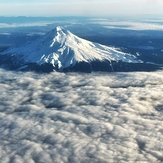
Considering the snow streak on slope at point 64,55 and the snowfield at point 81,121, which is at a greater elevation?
the snow streak on slope at point 64,55

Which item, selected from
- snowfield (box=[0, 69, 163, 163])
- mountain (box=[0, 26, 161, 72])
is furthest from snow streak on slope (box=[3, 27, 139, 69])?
snowfield (box=[0, 69, 163, 163])

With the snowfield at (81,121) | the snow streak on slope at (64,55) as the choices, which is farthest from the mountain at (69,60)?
the snowfield at (81,121)

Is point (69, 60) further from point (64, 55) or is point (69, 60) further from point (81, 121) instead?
point (81, 121)

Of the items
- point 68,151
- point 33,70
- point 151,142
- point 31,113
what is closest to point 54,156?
point 68,151

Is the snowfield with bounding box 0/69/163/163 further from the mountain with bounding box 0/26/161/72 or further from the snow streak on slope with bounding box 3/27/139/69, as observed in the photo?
the snow streak on slope with bounding box 3/27/139/69

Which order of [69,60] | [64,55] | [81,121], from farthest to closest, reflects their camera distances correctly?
[64,55] < [69,60] < [81,121]

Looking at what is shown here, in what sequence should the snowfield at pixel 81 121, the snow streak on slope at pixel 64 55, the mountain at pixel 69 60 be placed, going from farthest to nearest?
the snow streak on slope at pixel 64 55 → the mountain at pixel 69 60 → the snowfield at pixel 81 121

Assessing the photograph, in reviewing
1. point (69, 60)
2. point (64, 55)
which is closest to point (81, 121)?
point (69, 60)

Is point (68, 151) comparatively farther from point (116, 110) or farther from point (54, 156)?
point (116, 110)

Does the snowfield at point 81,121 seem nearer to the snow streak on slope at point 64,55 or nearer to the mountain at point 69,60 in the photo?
the mountain at point 69,60
